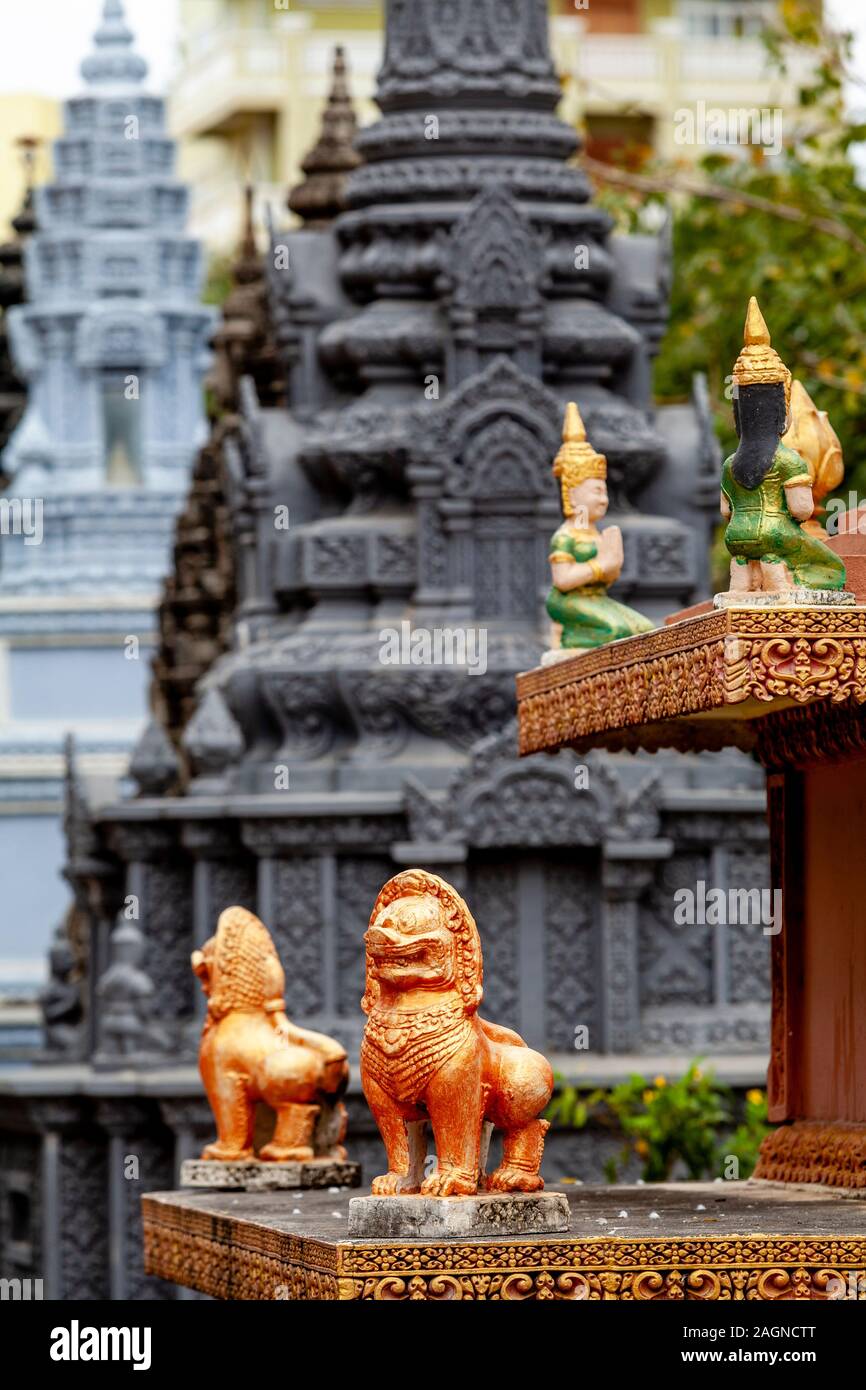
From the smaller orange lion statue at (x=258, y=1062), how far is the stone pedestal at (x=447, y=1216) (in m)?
3.21

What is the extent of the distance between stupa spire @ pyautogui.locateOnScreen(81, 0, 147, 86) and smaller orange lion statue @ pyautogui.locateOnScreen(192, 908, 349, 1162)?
27.0 meters

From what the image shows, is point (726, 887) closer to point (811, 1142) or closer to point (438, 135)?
point (438, 135)

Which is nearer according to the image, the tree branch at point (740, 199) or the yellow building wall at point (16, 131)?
the tree branch at point (740, 199)

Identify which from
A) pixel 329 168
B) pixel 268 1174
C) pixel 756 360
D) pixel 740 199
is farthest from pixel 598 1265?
pixel 740 199

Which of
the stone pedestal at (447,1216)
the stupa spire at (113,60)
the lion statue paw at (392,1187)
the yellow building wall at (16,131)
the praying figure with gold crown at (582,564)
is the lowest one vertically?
the stone pedestal at (447,1216)

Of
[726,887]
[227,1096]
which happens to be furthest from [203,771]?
[227,1096]

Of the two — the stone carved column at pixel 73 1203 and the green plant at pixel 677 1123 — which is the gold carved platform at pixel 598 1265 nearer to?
the green plant at pixel 677 1123

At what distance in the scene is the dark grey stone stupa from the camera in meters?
22.5

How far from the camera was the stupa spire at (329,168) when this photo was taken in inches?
1073

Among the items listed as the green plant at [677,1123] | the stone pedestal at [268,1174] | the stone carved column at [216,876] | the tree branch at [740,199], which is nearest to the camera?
the stone pedestal at [268,1174]

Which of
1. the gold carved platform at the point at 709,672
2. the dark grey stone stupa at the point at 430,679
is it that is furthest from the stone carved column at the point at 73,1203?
the gold carved platform at the point at 709,672

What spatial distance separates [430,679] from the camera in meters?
22.7

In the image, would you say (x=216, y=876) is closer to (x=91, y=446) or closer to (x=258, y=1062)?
(x=258, y=1062)
